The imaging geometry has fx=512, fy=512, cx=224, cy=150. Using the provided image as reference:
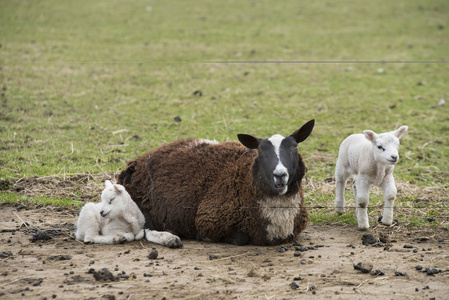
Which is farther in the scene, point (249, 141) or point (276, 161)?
point (249, 141)

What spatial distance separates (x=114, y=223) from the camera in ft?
24.6

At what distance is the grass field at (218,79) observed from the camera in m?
12.1

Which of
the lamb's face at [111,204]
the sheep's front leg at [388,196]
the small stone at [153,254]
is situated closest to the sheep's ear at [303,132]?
the sheep's front leg at [388,196]

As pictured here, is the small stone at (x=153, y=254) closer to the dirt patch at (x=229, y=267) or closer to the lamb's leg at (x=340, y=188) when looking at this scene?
the dirt patch at (x=229, y=267)

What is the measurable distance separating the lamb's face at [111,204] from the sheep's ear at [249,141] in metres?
1.96

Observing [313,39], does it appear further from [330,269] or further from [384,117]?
[330,269]

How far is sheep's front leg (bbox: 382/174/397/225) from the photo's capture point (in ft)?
25.1

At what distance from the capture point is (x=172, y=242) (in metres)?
7.04

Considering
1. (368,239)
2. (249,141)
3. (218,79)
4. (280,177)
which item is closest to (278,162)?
(280,177)

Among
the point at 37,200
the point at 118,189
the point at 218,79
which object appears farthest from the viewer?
the point at 218,79

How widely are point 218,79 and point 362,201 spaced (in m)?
12.1

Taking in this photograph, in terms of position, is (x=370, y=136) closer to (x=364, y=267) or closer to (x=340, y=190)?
(x=340, y=190)

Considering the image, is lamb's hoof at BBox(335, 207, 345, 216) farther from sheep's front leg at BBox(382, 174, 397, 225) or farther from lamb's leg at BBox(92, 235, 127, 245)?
lamb's leg at BBox(92, 235, 127, 245)

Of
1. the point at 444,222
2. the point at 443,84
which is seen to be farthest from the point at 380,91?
the point at 444,222
